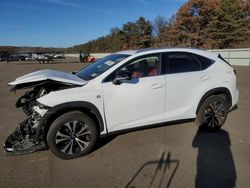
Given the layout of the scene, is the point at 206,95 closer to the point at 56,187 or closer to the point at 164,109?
the point at 164,109

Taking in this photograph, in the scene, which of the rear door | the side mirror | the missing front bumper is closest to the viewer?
the missing front bumper

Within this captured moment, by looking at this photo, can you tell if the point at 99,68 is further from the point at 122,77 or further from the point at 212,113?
the point at 212,113

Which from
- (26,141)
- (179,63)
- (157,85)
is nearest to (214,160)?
(157,85)

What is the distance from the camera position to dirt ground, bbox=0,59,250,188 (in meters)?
3.37

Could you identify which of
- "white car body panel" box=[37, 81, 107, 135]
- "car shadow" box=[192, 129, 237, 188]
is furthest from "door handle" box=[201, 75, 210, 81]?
"white car body panel" box=[37, 81, 107, 135]

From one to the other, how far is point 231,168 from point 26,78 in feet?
11.2

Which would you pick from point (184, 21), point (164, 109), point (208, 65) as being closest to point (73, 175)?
point (164, 109)

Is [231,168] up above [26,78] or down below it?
below

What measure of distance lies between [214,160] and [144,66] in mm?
1968

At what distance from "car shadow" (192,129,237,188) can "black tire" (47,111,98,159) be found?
68.7 inches

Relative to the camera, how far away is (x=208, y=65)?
5055 millimetres

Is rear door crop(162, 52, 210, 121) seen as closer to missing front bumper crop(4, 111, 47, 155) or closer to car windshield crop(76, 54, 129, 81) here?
car windshield crop(76, 54, 129, 81)

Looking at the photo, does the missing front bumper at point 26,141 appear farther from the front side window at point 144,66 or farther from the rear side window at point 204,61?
the rear side window at point 204,61

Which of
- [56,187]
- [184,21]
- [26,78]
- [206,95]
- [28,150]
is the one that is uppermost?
[184,21]
